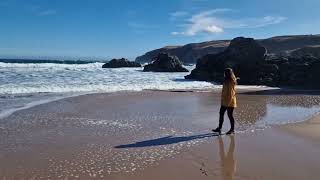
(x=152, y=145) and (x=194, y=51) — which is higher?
(x=194, y=51)

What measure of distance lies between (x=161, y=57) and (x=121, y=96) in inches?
1550

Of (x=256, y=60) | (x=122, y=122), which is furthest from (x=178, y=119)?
(x=256, y=60)

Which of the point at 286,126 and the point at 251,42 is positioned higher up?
the point at 251,42

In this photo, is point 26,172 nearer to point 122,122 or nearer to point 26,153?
point 26,153

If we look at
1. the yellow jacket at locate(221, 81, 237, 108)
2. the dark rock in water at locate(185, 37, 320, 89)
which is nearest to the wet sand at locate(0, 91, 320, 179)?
the yellow jacket at locate(221, 81, 237, 108)

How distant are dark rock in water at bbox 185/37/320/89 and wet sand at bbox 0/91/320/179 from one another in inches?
666

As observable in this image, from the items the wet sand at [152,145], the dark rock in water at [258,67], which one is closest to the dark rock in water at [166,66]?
the dark rock in water at [258,67]

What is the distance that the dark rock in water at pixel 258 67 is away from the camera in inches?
1203

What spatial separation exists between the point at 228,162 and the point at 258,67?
27616mm

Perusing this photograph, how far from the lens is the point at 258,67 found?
34031 millimetres

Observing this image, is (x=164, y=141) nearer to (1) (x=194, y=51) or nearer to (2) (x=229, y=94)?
(2) (x=229, y=94)

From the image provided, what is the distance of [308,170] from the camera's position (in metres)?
7.04

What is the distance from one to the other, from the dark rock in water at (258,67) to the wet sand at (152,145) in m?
16.9

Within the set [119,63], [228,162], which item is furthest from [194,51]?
[228,162]
